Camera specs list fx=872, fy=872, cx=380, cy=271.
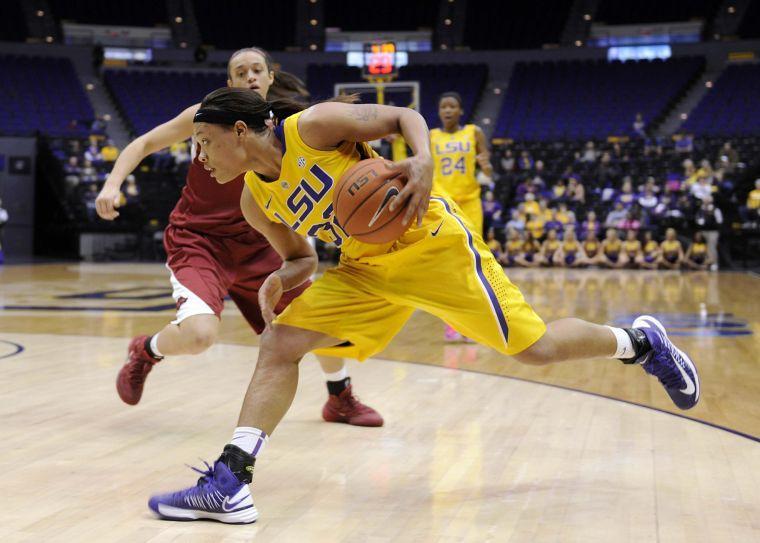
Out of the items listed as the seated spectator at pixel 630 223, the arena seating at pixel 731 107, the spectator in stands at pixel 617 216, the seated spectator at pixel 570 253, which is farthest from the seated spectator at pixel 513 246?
the arena seating at pixel 731 107

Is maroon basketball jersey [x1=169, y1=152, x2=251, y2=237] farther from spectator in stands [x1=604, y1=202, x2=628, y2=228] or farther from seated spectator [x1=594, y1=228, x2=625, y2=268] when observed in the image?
spectator in stands [x1=604, y1=202, x2=628, y2=228]

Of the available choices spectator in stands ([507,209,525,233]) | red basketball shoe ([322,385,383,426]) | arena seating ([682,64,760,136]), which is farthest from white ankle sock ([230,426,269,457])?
arena seating ([682,64,760,136])

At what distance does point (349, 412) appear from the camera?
3836 millimetres

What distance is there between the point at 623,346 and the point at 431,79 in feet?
79.3

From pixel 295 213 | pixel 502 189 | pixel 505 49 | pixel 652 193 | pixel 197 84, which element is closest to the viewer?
pixel 295 213

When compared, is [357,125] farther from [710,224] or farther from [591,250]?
[710,224]

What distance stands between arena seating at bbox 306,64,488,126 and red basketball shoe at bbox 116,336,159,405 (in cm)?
2202

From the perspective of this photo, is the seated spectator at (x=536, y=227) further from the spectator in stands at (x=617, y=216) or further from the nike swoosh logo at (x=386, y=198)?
the nike swoosh logo at (x=386, y=198)

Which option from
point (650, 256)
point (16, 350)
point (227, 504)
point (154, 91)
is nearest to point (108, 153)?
point (154, 91)

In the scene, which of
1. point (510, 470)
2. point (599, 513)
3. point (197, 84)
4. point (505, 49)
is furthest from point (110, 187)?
point (505, 49)

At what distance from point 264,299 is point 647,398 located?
2.37 meters

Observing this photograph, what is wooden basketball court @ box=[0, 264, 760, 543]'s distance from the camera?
248cm

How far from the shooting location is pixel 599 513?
258cm

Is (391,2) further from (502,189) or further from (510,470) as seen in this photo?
(510,470)
